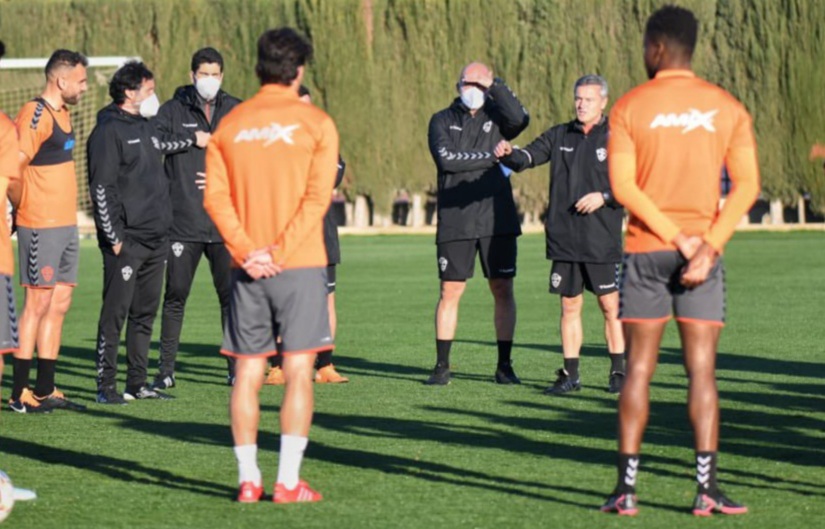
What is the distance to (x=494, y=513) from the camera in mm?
7367

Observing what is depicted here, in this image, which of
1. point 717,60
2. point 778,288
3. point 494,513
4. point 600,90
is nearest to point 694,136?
point 494,513

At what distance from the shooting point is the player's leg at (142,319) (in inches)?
456

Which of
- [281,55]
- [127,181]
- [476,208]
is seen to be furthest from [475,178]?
[281,55]

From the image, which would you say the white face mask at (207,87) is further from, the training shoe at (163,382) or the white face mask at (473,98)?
the training shoe at (163,382)

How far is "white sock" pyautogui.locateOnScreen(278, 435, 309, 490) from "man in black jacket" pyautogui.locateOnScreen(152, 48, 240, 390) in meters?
4.65

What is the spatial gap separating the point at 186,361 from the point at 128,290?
275 cm

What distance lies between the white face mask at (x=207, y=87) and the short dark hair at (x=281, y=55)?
4.52 metres

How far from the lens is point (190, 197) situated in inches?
481

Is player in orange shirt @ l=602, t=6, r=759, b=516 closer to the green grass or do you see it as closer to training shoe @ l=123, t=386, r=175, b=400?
the green grass

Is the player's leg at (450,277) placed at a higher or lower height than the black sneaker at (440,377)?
higher

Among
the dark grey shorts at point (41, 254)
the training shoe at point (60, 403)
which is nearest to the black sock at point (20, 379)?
the training shoe at point (60, 403)

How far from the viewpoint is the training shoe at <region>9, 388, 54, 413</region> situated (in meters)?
11.0

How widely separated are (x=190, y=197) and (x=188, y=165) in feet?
0.76

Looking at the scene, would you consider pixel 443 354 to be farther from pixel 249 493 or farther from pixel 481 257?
pixel 249 493
